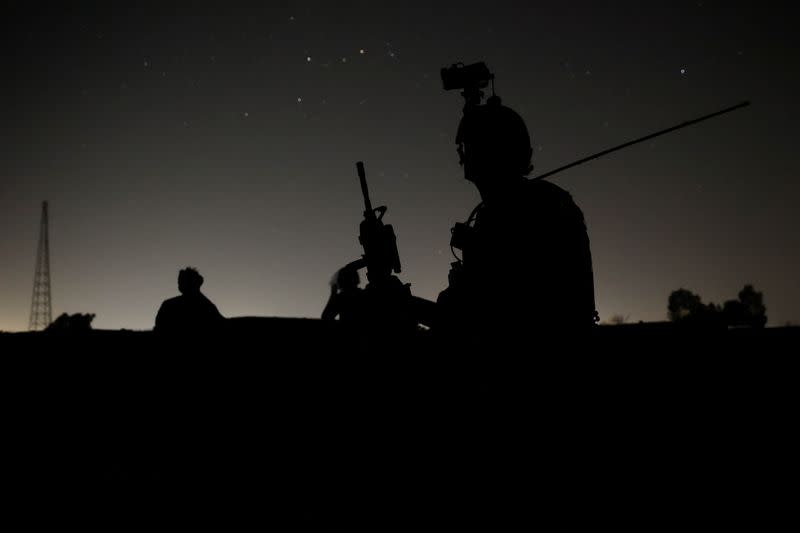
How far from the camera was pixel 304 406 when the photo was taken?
141 centimetres

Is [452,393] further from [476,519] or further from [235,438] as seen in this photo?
[235,438]

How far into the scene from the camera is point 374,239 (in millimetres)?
3994

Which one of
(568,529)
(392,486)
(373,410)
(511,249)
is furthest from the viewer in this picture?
(511,249)

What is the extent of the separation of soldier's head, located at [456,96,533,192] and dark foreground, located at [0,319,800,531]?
3.20 ft

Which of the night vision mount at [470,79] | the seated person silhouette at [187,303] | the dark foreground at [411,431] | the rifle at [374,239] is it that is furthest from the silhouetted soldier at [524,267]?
the seated person silhouette at [187,303]

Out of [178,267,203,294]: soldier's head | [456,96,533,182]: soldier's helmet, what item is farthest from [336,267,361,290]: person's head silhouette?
[456,96,533,182]: soldier's helmet

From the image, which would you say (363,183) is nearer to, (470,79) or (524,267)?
(470,79)

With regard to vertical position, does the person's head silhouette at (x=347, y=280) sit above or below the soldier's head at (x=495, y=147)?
above

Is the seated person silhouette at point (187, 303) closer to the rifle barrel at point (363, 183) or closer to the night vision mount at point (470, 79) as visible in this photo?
the rifle barrel at point (363, 183)

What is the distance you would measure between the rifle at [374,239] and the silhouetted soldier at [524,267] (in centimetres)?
79

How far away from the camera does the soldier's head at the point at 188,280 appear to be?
6.98 m

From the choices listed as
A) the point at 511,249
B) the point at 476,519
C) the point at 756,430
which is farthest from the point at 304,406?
the point at 756,430

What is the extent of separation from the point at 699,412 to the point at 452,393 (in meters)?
0.66

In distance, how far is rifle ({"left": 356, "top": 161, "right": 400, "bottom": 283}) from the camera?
321 centimetres
